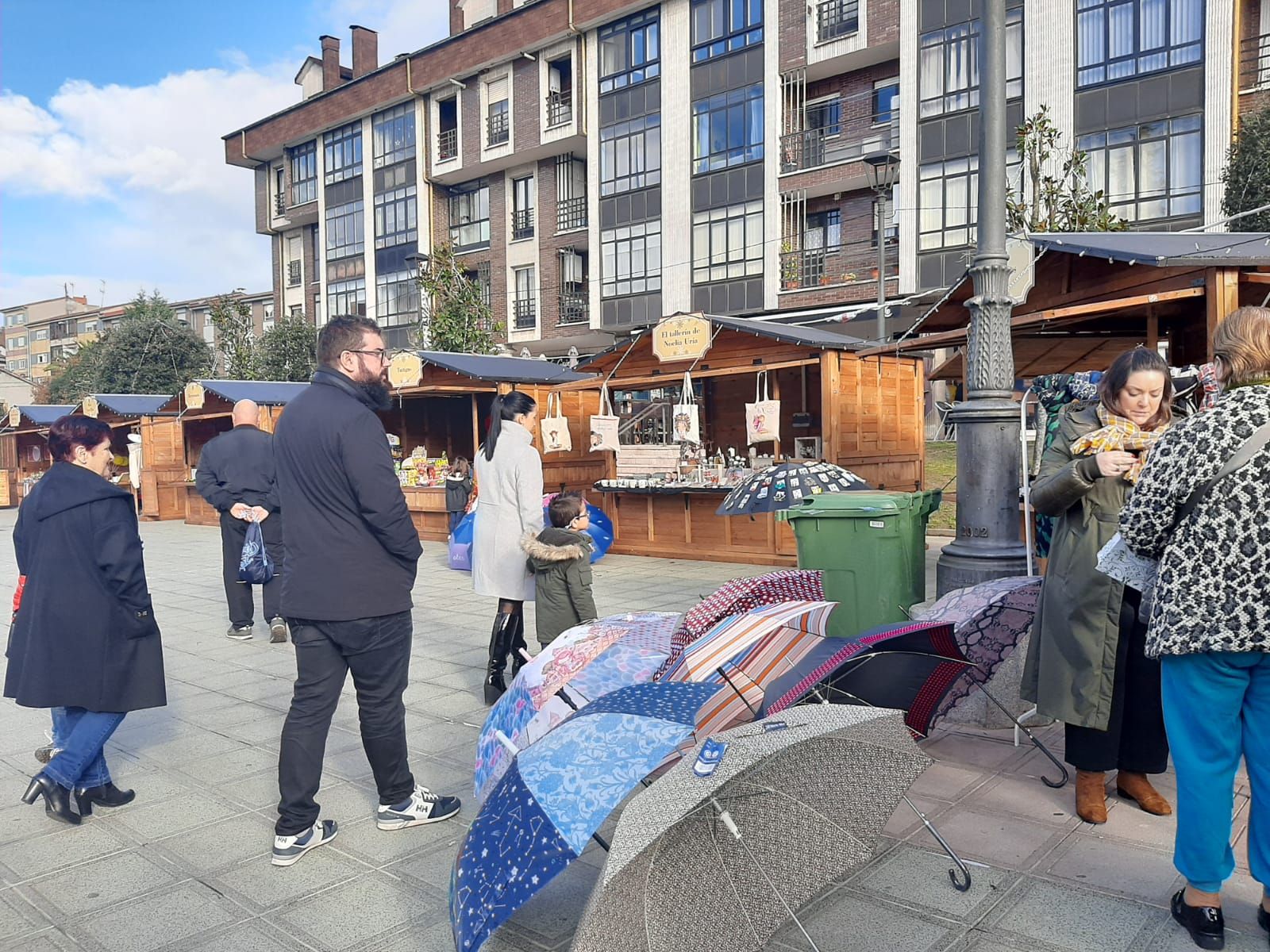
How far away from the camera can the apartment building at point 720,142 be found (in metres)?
18.5

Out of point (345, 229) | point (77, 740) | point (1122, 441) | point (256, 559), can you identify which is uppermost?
point (345, 229)

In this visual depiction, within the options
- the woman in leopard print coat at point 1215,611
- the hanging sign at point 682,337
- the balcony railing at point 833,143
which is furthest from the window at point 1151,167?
the woman in leopard print coat at point 1215,611

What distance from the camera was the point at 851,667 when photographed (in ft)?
10.1

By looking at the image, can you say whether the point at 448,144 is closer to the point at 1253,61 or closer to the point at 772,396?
the point at 772,396

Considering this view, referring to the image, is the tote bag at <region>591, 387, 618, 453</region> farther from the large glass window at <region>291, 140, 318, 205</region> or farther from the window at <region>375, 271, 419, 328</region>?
the large glass window at <region>291, 140, 318, 205</region>

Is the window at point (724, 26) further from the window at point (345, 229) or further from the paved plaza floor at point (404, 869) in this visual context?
the paved plaza floor at point (404, 869)

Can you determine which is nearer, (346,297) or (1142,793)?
(1142,793)

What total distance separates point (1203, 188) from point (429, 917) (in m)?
20.4

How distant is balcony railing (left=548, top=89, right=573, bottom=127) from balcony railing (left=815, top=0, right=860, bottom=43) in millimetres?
8354

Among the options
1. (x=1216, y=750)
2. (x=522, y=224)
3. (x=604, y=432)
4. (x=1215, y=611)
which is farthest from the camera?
(x=522, y=224)

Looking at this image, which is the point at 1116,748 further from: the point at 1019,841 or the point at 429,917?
the point at 429,917

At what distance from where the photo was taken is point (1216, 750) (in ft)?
8.15

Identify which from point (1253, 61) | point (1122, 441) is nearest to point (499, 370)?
point (1122, 441)

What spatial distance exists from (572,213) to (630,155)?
10.1 feet
